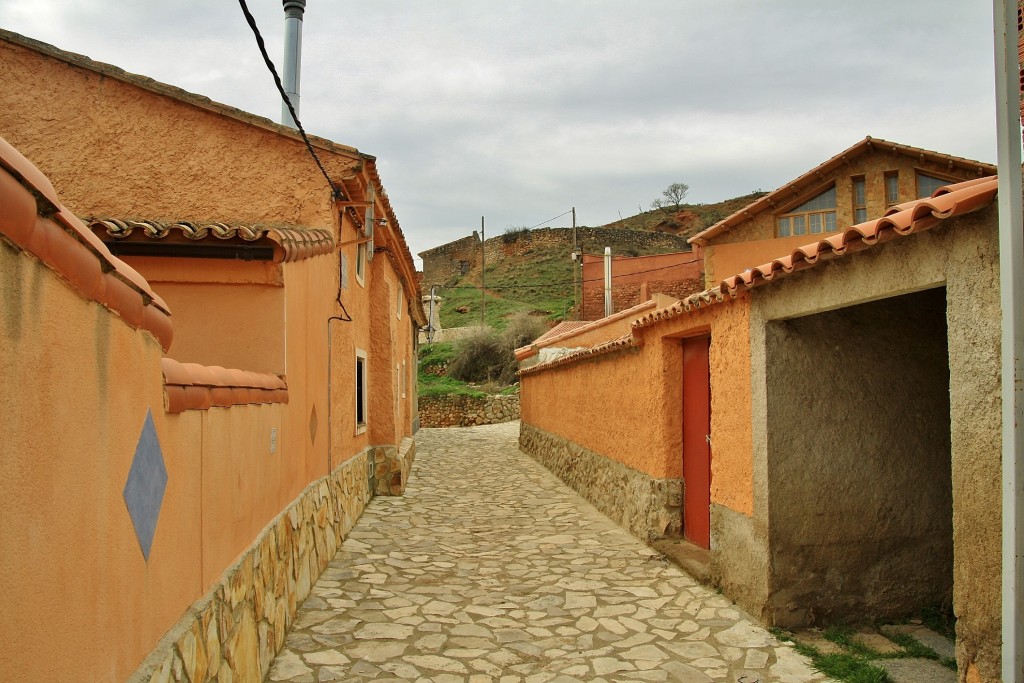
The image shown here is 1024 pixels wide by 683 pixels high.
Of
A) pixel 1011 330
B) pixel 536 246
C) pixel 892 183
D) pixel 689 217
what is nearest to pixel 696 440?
pixel 1011 330

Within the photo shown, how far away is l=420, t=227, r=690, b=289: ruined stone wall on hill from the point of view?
51.7 metres

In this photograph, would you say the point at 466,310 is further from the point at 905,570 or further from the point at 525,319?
the point at 905,570

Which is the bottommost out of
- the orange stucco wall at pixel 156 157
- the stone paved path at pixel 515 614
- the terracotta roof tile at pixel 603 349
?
the stone paved path at pixel 515 614

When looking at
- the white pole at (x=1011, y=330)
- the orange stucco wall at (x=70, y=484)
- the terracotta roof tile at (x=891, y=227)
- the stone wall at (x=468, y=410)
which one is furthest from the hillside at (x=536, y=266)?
the orange stucco wall at (x=70, y=484)

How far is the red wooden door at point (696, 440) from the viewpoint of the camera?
7.83 m

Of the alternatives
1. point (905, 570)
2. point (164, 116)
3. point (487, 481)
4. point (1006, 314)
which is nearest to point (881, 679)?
point (905, 570)

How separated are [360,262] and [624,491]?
5229 mm

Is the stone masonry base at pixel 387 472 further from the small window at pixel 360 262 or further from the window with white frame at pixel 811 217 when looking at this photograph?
the window with white frame at pixel 811 217

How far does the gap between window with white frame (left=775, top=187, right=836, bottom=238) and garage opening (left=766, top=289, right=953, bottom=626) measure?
51.1 feet

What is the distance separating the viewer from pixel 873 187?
19.5 meters

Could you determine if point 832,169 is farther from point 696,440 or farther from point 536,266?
point 536,266

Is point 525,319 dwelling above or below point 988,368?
above

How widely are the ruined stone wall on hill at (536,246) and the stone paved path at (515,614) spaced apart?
42526 mm

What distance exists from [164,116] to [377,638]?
652 cm
